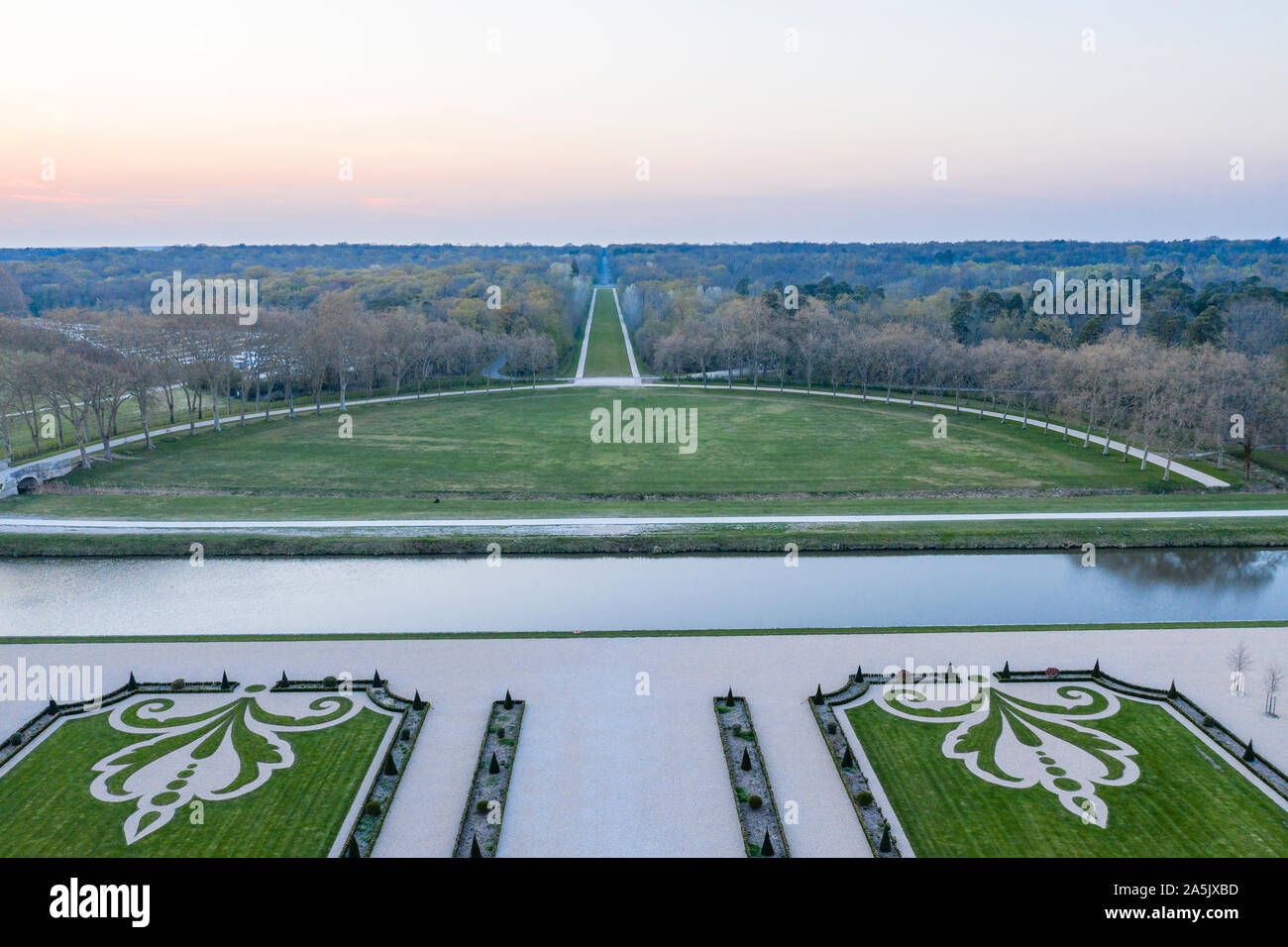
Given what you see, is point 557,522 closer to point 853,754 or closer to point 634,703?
point 634,703

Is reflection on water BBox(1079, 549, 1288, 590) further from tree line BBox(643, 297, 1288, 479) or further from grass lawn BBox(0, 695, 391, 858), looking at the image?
grass lawn BBox(0, 695, 391, 858)

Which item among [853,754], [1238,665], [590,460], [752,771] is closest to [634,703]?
[752,771]

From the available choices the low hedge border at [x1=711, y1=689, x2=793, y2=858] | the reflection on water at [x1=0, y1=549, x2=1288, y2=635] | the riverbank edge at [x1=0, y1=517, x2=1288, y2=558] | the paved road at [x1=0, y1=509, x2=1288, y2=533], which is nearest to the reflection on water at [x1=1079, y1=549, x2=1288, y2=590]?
the reflection on water at [x1=0, y1=549, x2=1288, y2=635]

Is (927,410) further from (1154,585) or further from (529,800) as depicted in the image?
(529,800)

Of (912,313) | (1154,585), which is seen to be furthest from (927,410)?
(1154,585)

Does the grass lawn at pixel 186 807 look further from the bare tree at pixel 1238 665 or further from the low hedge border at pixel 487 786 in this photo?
the bare tree at pixel 1238 665

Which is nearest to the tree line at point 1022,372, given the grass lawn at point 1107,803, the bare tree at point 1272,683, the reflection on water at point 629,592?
the reflection on water at point 629,592
